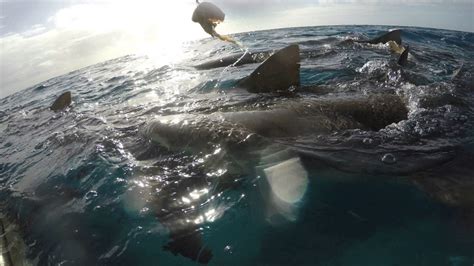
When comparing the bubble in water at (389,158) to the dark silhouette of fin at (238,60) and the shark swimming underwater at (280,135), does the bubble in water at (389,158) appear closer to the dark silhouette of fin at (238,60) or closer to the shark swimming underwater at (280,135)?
the shark swimming underwater at (280,135)

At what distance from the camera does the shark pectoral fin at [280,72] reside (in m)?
7.96

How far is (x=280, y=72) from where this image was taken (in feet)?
26.5

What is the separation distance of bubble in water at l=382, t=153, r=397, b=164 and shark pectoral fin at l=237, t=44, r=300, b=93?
3.04m

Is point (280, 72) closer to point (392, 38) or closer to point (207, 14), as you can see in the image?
point (207, 14)

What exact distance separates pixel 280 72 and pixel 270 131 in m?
2.70

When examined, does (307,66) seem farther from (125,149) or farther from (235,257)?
(235,257)

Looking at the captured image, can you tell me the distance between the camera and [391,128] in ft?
21.0

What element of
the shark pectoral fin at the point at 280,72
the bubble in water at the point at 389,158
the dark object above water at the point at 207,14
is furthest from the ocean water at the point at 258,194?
the dark object above water at the point at 207,14

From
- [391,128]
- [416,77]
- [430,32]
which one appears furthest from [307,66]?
[430,32]

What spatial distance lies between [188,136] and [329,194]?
2.19 m

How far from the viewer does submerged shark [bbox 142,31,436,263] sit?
4.99 m

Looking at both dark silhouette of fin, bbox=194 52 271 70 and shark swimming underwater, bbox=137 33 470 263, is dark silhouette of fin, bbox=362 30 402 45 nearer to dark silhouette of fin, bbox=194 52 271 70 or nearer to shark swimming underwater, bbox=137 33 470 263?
dark silhouette of fin, bbox=194 52 271 70

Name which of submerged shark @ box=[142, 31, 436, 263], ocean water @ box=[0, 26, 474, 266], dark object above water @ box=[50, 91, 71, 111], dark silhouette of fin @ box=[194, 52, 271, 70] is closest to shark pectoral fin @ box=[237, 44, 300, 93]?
ocean water @ box=[0, 26, 474, 266]

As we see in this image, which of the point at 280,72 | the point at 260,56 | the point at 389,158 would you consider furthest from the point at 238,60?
the point at 389,158
